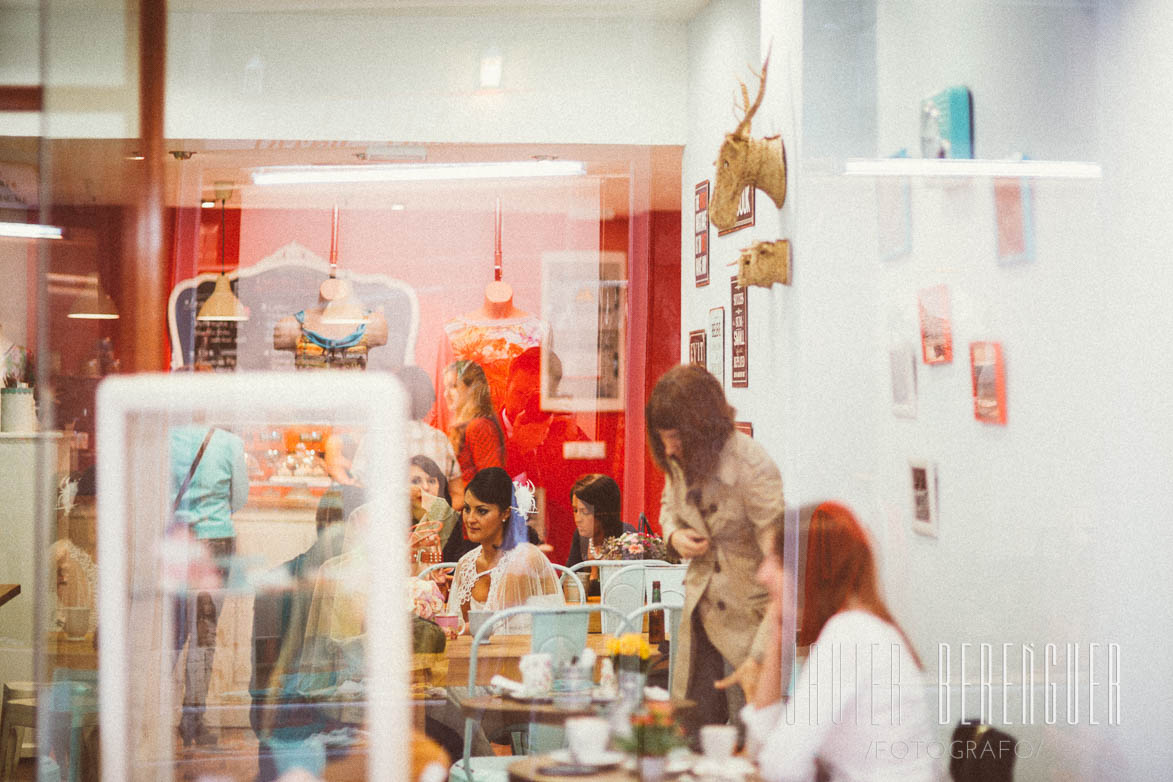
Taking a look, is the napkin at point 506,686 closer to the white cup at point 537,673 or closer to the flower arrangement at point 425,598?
the white cup at point 537,673

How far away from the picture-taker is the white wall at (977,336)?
231 centimetres

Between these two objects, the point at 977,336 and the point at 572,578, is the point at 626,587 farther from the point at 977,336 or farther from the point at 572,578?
the point at 977,336

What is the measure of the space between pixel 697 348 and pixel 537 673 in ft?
2.80

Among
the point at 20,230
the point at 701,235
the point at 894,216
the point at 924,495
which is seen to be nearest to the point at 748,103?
the point at 701,235

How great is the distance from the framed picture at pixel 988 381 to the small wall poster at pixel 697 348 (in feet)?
2.17

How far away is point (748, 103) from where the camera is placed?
7.50 feet

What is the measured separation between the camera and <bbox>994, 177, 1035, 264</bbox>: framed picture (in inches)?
91.9

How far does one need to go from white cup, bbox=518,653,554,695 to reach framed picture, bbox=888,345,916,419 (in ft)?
3.40

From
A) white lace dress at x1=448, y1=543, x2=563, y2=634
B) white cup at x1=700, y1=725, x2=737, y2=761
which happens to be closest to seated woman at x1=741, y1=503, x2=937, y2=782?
white cup at x1=700, y1=725, x2=737, y2=761

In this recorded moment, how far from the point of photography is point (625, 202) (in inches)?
92.2

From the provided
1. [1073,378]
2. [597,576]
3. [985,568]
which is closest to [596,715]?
[597,576]

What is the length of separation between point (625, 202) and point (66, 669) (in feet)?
5.50

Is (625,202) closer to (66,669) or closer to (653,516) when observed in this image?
(653,516)

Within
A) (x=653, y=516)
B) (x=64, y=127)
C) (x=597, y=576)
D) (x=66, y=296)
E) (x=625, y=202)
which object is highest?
(x=64, y=127)
